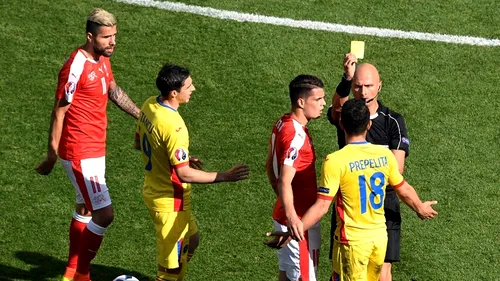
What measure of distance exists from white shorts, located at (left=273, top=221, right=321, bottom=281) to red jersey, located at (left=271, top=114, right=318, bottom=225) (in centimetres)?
23

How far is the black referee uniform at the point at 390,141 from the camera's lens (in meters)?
10.4

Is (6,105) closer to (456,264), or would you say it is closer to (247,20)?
(247,20)


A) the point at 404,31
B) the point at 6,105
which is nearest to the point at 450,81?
the point at 404,31

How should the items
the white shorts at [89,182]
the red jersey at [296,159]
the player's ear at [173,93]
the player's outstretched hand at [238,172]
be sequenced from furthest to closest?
the white shorts at [89,182], the player's ear at [173,93], the player's outstretched hand at [238,172], the red jersey at [296,159]

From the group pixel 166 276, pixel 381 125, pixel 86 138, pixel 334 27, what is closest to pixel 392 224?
pixel 381 125

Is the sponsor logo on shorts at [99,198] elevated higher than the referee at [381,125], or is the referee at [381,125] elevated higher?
the referee at [381,125]

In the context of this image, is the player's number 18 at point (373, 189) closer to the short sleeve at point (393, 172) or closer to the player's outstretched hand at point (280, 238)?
the short sleeve at point (393, 172)

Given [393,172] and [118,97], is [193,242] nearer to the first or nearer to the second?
[118,97]

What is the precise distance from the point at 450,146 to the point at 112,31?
551 centimetres

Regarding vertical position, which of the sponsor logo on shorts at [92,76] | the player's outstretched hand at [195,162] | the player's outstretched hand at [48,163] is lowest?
the player's outstretched hand at [48,163]

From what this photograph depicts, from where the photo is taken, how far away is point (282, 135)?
9.72 meters

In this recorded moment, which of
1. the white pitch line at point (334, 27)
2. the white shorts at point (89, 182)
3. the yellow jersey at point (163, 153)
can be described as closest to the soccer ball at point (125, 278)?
the white shorts at point (89, 182)

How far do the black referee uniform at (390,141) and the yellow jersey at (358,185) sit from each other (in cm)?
100

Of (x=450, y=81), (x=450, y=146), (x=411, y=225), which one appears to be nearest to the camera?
(x=411, y=225)
